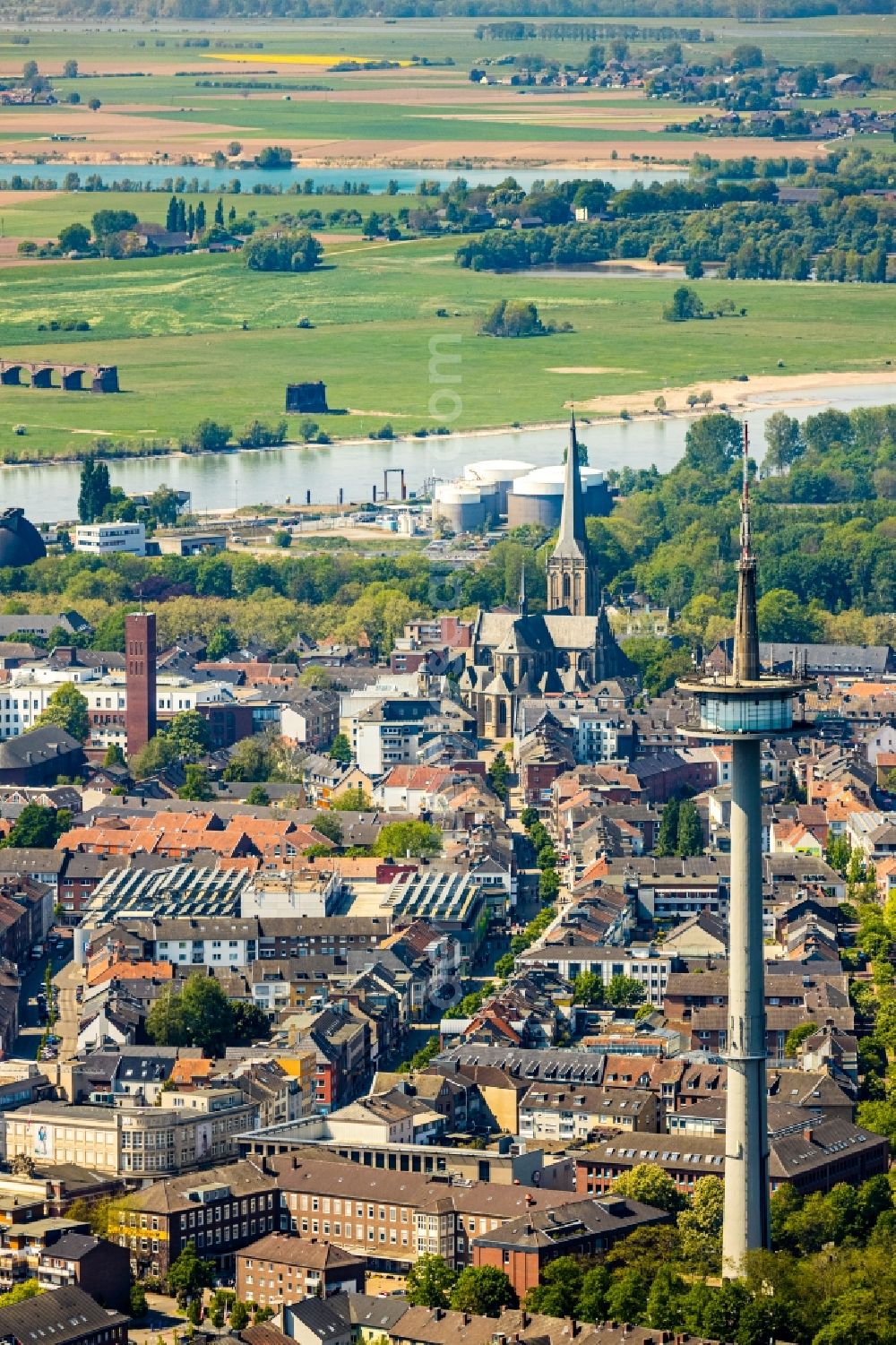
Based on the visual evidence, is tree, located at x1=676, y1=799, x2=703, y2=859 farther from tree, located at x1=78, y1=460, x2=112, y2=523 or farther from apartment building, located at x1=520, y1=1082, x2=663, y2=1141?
tree, located at x1=78, y1=460, x2=112, y2=523

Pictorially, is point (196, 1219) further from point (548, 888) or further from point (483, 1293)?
point (548, 888)

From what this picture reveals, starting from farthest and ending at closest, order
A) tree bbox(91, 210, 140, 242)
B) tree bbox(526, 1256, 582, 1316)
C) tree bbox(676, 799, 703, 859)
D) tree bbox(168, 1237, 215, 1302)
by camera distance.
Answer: tree bbox(91, 210, 140, 242) → tree bbox(676, 799, 703, 859) → tree bbox(168, 1237, 215, 1302) → tree bbox(526, 1256, 582, 1316)

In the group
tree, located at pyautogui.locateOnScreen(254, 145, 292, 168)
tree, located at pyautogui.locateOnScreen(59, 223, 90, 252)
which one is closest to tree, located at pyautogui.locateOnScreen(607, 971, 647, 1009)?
tree, located at pyautogui.locateOnScreen(59, 223, 90, 252)

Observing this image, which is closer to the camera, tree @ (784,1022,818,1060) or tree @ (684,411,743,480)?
tree @ (784,1022,818,1060)

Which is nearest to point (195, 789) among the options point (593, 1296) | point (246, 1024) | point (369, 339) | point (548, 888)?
point (548, 888)

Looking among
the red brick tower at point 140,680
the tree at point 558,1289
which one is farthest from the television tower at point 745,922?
the red brick tower at point 140,680

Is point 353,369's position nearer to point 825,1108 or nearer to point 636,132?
point 636,132
